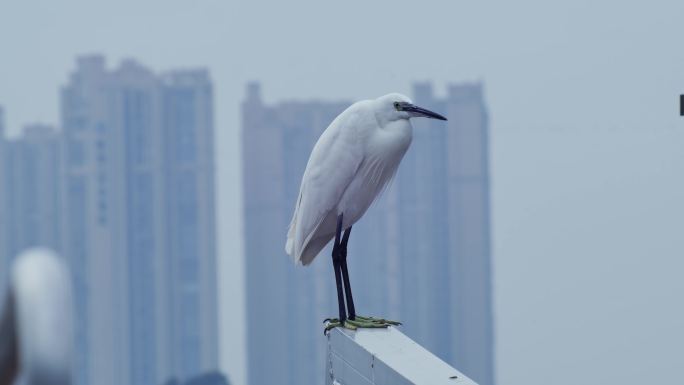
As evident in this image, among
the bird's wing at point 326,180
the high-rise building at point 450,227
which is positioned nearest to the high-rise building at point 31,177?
the high-rise building at point 450,227

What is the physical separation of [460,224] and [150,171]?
7.74ft

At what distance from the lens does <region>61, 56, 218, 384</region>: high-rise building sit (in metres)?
8.70

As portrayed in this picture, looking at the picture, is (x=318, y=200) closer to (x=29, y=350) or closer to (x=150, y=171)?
(x=29, y=350)

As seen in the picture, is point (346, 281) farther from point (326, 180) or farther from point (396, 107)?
point (396, 107)

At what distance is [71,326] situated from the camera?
0.90 ft

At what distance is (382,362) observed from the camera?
1.42 meters

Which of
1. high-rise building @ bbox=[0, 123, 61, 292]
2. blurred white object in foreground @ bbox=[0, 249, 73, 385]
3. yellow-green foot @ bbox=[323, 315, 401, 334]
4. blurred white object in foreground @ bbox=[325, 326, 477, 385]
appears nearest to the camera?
blurred white object in foreground @ bbox=[0, 249, 73, 385]

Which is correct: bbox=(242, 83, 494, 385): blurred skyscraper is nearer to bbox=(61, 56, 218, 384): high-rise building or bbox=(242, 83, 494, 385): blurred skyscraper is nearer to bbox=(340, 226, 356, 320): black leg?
bbox=(61, 56, 218, 384): high-rise building

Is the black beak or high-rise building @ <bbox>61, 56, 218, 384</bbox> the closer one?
the black beak

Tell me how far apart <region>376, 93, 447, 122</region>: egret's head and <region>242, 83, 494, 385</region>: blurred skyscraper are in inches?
258

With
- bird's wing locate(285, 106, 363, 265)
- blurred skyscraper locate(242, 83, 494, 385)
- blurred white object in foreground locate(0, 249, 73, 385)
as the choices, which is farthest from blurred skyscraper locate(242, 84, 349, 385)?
blurred white object in foreground locate(0, 249, 73, 385)

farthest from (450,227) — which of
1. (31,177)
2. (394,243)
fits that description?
(31,177)

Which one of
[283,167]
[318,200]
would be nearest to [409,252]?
[283,167]

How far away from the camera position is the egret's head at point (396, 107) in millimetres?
1808
